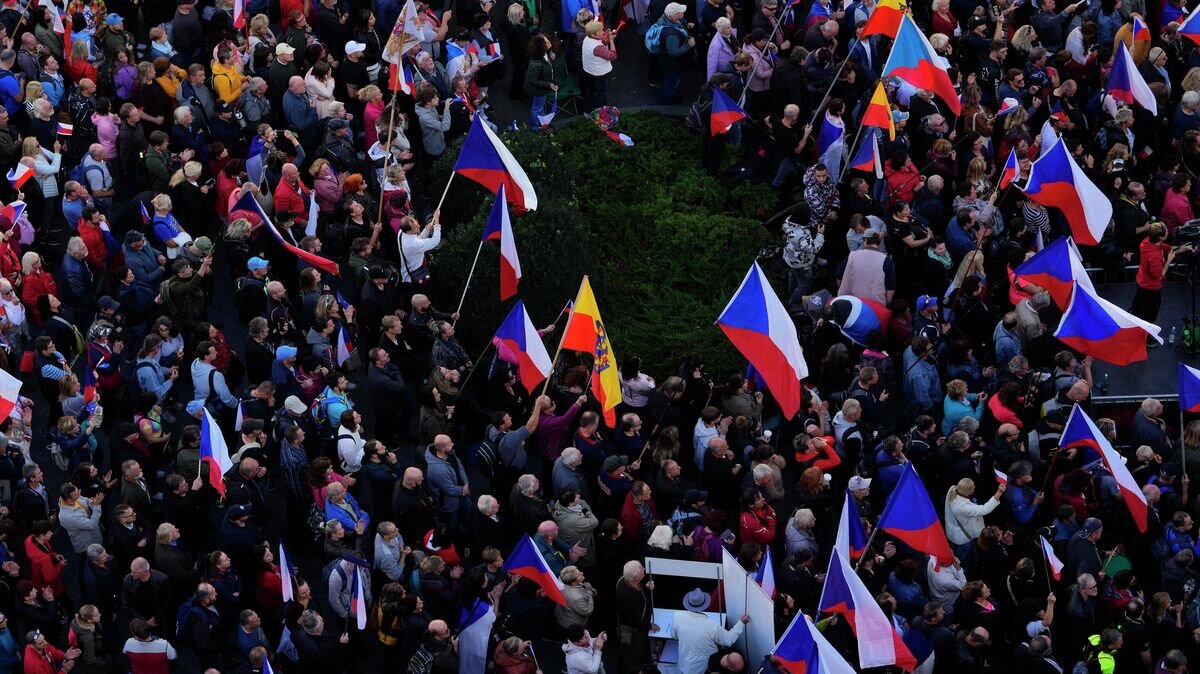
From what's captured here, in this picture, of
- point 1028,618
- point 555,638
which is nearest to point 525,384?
point 555,638

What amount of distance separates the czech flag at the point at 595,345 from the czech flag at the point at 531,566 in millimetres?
2271

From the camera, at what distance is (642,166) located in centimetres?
2612

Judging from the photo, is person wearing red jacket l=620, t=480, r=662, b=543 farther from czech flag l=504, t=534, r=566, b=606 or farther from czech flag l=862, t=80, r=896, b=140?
czech flag l=862, t=80, r=896, b=140

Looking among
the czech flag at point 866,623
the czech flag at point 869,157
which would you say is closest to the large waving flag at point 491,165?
the czech flag at point 869,157

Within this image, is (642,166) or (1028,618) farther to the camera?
(642,166)

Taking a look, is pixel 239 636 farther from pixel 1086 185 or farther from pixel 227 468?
pixel 1086 185

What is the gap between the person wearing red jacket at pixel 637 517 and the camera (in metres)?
19.8

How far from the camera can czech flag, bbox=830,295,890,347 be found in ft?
73.5

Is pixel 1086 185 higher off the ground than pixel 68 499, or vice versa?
pixel 1086 185

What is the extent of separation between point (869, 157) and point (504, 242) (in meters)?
5.15

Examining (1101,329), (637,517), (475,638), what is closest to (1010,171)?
(1101,329)

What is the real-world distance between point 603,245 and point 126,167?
5.73 m

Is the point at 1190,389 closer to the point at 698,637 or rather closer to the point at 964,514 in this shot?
the point at 964,514

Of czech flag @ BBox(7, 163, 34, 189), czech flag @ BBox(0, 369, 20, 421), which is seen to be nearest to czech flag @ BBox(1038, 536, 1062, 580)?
czech flag @ BBox(0, 369, 20, 421)
